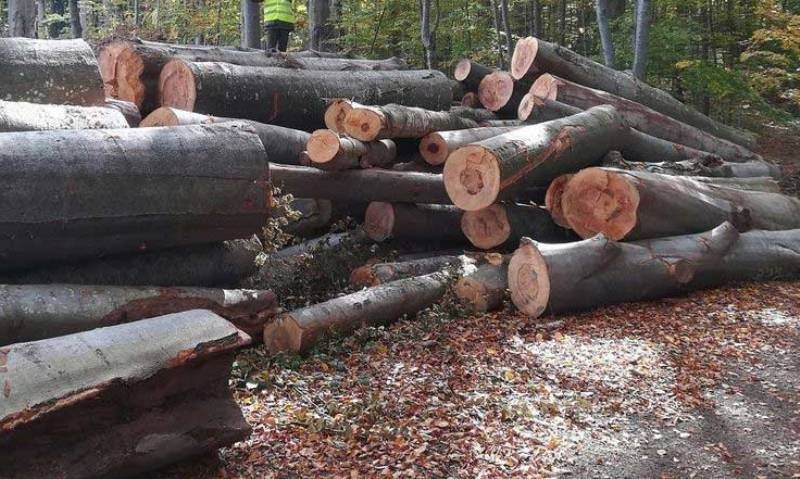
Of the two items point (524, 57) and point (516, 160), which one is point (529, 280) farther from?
point (524, 57)

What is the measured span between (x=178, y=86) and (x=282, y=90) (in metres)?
1.22

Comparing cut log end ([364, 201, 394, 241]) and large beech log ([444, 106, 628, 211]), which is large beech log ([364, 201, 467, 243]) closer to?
cut log end ([364, 201, 394, 241])

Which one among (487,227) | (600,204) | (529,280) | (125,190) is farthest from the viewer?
(487,227)

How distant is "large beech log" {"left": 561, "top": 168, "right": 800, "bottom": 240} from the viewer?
7.47 meters

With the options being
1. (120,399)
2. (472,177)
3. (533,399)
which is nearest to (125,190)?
(120,399)

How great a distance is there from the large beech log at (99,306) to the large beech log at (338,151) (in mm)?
1793

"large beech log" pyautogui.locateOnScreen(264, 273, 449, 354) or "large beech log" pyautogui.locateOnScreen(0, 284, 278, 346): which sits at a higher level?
"large beech log" pyautogui.locateOnScreen(0, 284, 278, 346)

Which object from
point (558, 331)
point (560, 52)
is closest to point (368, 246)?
point (558, 331)

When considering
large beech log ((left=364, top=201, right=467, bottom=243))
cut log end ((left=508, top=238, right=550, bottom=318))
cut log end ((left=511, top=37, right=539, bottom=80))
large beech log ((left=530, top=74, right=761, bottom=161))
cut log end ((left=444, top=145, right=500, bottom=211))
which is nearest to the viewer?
cut log end ((left=508, top=238, right=550, bottom=318))

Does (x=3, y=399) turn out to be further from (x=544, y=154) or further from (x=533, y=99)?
(x=533, y=99)

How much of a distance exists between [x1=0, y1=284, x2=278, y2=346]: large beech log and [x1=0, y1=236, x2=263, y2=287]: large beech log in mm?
174

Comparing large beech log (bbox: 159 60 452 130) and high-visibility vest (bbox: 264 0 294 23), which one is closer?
large beech log (bbox: 159 60 452 130)

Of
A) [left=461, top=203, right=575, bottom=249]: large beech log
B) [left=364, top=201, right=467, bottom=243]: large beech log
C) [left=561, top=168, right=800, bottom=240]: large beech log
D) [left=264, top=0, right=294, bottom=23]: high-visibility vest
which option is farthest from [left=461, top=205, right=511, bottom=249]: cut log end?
[left=264, top=0, right=294, bottom=23]: high-visibility vest

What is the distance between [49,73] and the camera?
6500 millimetres
